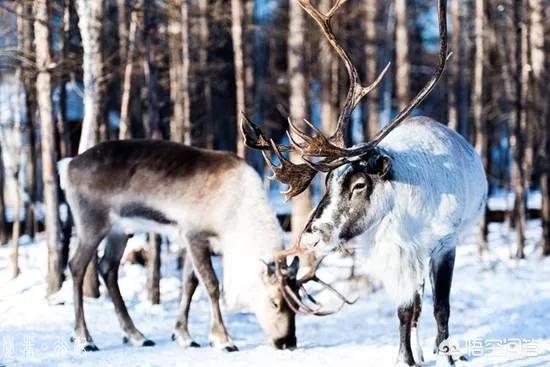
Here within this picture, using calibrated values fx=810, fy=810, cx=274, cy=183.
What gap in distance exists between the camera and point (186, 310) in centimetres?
677

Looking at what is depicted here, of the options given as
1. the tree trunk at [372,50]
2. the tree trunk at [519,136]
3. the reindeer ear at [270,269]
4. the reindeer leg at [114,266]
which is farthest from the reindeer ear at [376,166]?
the tree trunk at [372,50]

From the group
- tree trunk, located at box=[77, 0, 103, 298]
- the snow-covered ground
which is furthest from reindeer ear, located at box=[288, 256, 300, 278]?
tree trunk, located at box=[77, 0, 103, 298]

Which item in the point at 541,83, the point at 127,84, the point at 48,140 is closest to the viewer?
the point at 48,140

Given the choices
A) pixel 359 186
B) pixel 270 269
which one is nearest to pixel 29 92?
pixel 270 269

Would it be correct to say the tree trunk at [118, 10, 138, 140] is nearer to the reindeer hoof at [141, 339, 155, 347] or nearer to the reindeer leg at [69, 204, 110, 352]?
the reindeer leg at [69, 204, 110, 352]

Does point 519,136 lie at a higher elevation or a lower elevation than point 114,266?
higher

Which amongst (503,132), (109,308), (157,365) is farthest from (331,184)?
(503,132)

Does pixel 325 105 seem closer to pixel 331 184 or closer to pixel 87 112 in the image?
pixel 87 112

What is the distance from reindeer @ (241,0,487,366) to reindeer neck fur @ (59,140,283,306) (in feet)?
4.21

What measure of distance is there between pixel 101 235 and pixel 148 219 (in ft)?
1.35

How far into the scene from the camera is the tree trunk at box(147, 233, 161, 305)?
8711mm

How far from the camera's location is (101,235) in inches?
266

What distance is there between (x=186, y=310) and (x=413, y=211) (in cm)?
254

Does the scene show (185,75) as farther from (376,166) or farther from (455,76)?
(455,76)
